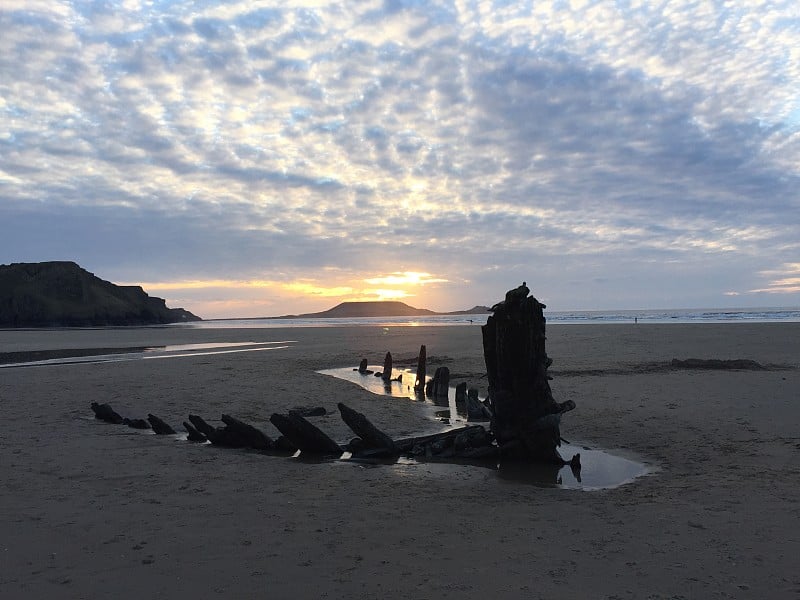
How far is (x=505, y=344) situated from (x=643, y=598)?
6.37 meters

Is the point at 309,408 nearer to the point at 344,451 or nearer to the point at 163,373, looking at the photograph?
the point at 344,451

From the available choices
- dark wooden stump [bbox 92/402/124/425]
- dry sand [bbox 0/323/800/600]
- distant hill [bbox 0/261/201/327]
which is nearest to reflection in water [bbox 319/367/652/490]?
dry sand [bbox 0/323/800/600]

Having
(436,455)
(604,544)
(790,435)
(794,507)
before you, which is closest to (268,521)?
(604,544)

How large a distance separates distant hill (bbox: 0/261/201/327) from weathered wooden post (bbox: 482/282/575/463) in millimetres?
120411

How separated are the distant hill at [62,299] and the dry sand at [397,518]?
11349 centimetres

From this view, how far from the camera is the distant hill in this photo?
4306 inches

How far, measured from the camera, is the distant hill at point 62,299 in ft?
359

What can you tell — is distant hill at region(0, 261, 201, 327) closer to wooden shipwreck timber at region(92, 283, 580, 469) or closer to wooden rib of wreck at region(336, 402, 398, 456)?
wooden shipwreck timber at region(92, 283, 580, 469)

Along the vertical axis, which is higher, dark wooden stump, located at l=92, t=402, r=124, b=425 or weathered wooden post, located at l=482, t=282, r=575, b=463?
weathered wooden post, located at l=482, t=282, r=575, b=463

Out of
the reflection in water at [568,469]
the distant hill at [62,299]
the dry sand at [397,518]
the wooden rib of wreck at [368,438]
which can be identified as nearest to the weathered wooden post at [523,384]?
the reflection in water at [568,469]

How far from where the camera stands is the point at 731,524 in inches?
246

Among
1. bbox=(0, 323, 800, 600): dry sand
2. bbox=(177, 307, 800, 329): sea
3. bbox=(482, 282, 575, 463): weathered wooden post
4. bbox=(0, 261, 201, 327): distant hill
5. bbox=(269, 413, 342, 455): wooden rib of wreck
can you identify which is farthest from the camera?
bbox=(0, 261, 201, 327): distant hill

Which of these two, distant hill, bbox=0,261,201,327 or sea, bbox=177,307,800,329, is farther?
distant hill, bbox=0,261,201,327

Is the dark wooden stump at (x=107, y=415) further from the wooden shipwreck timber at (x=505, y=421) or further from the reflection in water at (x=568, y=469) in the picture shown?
the reflection in water at (x=568, y=469)
